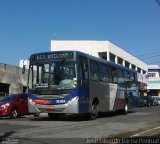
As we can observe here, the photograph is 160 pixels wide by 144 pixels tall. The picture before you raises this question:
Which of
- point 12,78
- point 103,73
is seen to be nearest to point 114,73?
point 103,73

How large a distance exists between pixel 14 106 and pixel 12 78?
747 inches

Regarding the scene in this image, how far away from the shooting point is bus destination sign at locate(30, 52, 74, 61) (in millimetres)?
19578

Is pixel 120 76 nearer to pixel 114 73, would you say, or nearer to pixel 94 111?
pixel 114 73

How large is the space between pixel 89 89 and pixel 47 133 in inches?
279

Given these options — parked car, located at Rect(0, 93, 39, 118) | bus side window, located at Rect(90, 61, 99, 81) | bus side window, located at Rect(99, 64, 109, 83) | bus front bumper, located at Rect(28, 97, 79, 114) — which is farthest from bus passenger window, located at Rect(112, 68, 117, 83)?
bus front bumper, located at Rect(28, 97, 79, 114)

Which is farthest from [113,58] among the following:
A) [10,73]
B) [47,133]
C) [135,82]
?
[47,133]

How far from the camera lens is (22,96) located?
25.3m

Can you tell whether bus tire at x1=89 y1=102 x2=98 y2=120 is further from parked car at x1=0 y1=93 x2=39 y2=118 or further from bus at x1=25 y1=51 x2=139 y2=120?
parked car at x1=0 y1=93 x2=39 y2=118

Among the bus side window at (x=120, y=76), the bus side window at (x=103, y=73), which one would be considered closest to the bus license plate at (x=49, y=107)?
the bus side window at (x=103, y=73)

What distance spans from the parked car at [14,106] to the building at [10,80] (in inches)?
617

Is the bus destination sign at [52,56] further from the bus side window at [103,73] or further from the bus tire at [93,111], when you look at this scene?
the bus side window at [103,73]

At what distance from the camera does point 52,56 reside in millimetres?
19844

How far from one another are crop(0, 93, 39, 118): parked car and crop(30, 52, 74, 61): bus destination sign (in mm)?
4568

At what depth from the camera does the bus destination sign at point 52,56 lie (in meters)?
19.6
